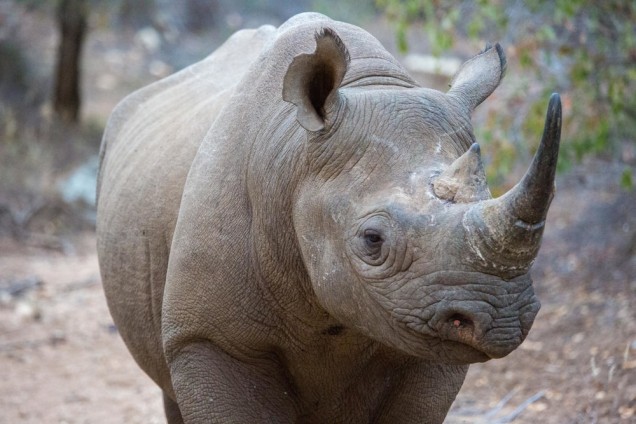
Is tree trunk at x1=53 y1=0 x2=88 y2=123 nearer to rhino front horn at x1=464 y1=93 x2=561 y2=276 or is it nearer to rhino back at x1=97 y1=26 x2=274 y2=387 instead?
rhino back at x1=97 y1=26 x2=274 y2=387

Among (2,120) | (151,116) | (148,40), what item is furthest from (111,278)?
(148,40)

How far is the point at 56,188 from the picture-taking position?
14.4 metres

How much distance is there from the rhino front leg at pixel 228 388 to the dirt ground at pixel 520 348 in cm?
269

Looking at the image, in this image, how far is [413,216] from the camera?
133 inches

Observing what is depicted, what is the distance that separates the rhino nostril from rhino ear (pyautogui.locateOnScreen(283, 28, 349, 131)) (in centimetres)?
86

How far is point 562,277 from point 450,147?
21.5 ft

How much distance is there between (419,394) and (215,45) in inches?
732

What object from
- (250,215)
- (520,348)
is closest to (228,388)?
(250,215)

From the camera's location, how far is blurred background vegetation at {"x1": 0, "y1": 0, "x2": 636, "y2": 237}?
27.4 feet

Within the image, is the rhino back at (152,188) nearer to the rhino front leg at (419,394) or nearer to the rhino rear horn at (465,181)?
the rhino front leg at (419,394)

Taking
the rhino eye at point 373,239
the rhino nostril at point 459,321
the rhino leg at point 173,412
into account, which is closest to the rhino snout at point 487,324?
the rhino nostril at point 459,321

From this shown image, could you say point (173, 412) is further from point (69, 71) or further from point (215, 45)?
point (215, 45)

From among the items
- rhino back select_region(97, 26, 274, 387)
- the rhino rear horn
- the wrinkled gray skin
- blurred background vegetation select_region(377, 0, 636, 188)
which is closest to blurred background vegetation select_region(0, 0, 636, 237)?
blurred background vegetation select_region(377, 0, 636, 188)

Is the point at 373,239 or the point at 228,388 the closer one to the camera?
the point at 373,239
